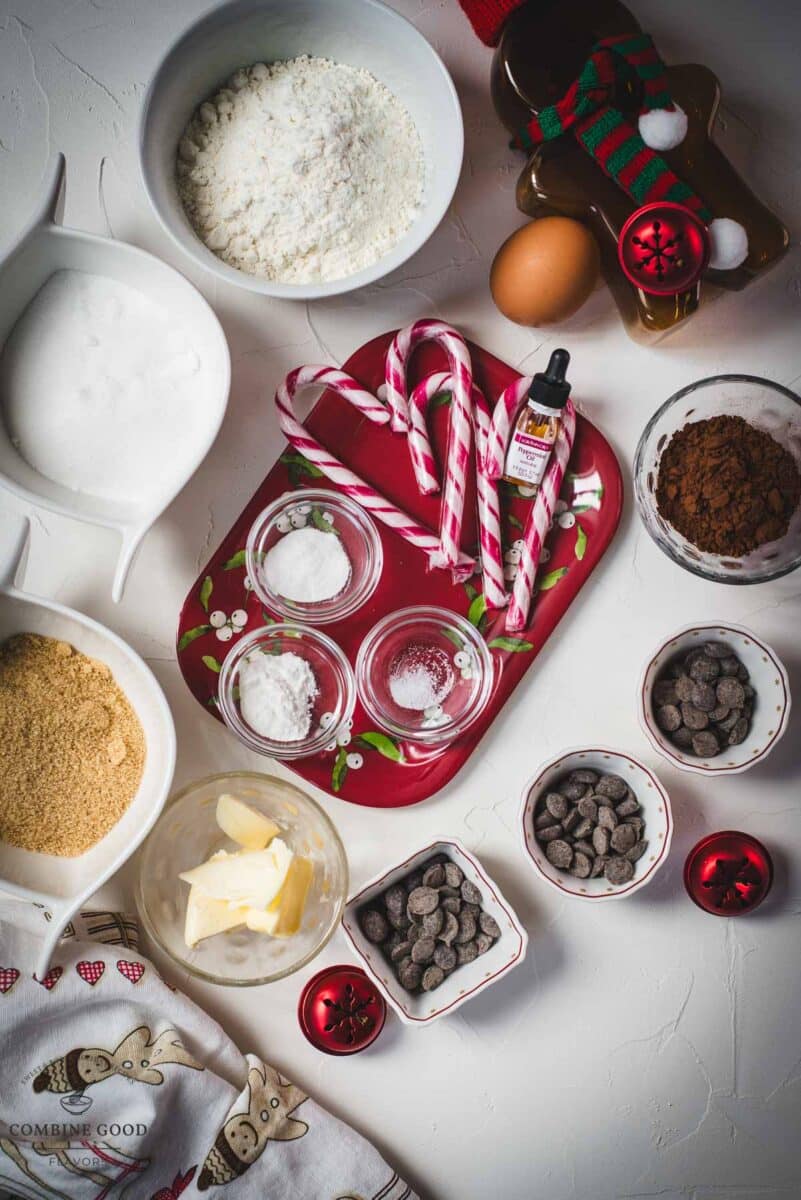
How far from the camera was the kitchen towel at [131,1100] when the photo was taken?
4.45 ft

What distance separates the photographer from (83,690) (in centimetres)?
134

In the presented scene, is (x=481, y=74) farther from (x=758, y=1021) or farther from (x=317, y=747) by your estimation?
(x=758, y=1021)

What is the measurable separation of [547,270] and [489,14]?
1.37 feet

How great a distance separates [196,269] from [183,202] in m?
0.12

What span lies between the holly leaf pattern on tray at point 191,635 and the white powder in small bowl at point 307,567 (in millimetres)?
137

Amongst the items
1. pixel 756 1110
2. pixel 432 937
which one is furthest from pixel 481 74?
pixel 756 1110

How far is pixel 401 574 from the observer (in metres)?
1.45

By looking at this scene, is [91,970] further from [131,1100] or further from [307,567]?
[307,567]

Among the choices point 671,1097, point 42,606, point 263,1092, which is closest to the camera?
point 42,606

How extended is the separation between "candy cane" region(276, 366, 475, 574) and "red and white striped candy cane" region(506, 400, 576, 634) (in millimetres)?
103

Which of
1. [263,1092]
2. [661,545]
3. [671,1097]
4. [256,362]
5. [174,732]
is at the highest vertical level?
[661,545]

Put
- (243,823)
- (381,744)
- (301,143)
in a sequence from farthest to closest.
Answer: (381,744)
(243,823)
(301,143)

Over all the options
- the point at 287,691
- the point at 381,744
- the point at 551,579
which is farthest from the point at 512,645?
the point at 287,691

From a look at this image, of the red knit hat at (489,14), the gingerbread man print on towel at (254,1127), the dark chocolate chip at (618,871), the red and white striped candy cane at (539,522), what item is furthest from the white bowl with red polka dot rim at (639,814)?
the red knit hat at (489,14)
